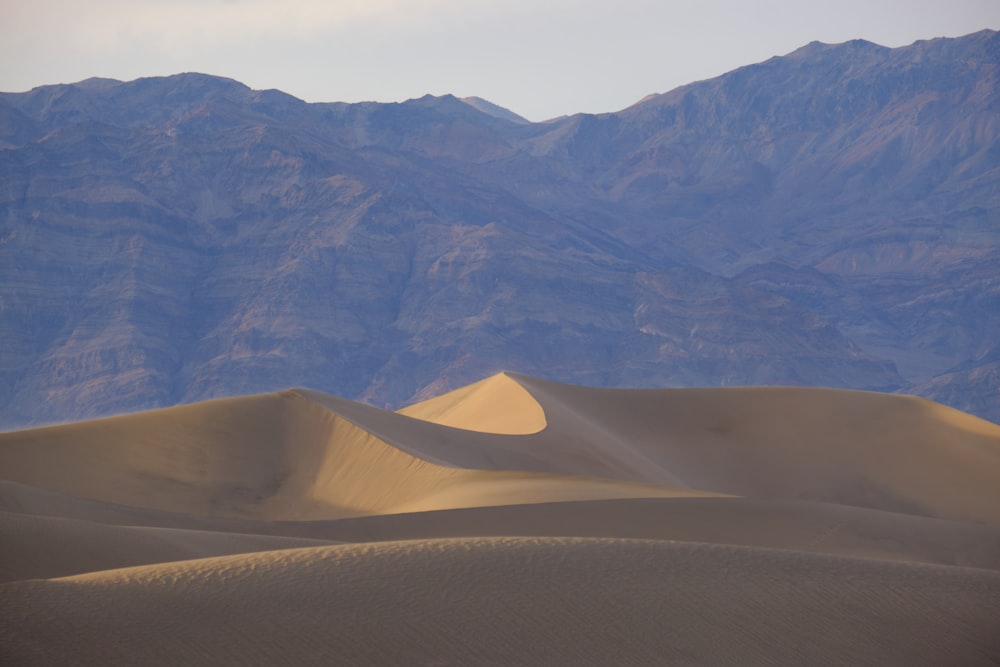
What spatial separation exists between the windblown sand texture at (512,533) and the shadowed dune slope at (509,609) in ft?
0.07

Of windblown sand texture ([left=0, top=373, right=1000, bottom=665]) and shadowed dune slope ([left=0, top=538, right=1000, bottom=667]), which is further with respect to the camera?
windblown sand texture ([left=0, top=373, right=1000, bottom=665])

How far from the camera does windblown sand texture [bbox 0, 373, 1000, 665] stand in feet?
28.1

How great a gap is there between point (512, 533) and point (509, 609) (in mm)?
8014

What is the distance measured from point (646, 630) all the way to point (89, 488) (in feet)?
63.7

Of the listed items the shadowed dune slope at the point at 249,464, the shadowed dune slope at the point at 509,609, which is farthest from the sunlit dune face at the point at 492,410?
the shadowed dune slope at the point at 509,609

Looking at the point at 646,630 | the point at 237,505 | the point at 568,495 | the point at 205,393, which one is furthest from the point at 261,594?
the point at 205,393

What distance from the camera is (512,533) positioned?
1711 centimetres

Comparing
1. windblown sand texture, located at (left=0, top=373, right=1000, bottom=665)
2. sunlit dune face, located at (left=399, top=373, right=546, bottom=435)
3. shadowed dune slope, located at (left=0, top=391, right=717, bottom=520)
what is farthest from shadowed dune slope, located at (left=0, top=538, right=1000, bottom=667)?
sunlit dune face, located at (left=399, top=373, right=546, bottom=435)

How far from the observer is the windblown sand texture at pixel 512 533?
8570 mm

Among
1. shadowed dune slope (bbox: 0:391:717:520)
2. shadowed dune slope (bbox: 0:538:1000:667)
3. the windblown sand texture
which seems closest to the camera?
shadowed dune slope (bbox: 0:538:1000:667)

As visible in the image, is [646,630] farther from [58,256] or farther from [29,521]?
[58,256]

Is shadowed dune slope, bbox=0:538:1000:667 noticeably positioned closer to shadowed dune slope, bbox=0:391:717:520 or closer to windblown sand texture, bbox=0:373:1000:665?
windblown sand texture, bbox=0:373:1000:665

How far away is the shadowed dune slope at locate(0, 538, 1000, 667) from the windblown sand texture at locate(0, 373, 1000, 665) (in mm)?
22

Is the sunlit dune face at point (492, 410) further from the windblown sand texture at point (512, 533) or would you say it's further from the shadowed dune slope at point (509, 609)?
the shadowed dune slope at point (509, 609)
